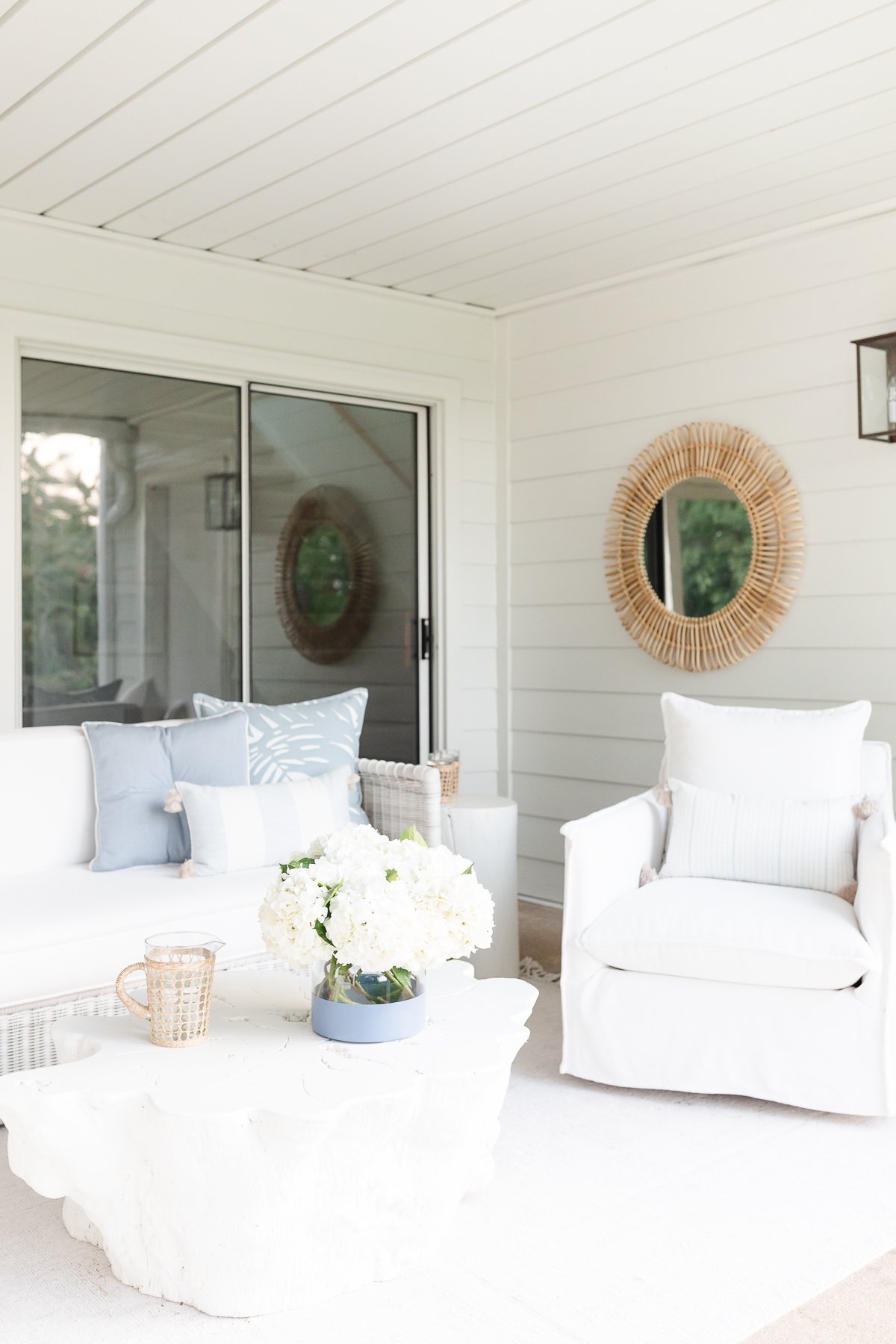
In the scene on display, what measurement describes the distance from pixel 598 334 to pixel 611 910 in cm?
258

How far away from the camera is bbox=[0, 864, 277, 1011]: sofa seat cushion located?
8.71ft

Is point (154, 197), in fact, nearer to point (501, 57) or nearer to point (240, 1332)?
point (501, 57)

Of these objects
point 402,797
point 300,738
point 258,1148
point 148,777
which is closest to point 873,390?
point 402,797

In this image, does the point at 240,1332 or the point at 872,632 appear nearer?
the point at 240,1332

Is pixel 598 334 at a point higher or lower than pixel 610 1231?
higher

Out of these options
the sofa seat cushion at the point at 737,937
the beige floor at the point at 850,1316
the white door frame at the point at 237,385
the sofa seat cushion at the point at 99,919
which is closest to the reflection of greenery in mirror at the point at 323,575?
the white door frame at the point at 237,385

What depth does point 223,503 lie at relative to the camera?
4434mm

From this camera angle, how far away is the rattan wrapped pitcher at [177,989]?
79.2 inches

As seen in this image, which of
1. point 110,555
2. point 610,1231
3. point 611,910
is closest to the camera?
point 610,1231

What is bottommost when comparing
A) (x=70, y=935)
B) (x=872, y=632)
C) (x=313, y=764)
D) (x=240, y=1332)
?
(x=240, y=1332)

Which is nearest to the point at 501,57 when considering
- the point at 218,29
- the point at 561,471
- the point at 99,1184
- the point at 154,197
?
the point at 218,29

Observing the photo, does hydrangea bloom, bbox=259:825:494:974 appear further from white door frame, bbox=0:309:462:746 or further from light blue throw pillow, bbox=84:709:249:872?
white door frame, bbox=0:309:462:746

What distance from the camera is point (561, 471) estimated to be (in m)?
4.87

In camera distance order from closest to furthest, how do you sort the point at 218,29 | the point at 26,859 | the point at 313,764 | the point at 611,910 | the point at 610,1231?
the point at 610,1231, the point at 218,29, the point at 611,910, the point at 26,859, the point at 313,764
